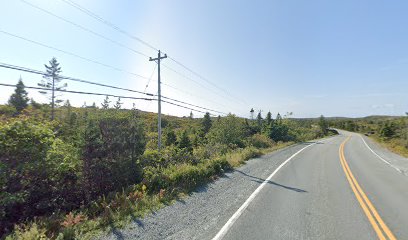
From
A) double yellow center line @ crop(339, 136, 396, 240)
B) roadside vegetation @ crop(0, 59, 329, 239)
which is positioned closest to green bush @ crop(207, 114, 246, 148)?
roadside vegetation @ crop(0, 59, 329, 239)

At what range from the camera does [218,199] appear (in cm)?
846

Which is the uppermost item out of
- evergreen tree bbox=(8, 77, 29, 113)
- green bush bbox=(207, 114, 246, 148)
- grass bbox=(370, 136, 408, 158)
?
evergreen tree bbox=(8, 77, 29, 113)

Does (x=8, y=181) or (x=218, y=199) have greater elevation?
(x=8, y=181)

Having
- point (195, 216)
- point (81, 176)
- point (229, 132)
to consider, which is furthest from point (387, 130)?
point (81, 176)

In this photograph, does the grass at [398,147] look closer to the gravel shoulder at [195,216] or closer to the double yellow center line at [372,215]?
the double yellow center line at [372,215]

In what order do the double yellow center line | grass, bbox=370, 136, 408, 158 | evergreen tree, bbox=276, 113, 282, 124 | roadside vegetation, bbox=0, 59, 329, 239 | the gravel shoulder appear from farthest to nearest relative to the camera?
evergreen tree, bbox=276, 113, 282, 124
grass, bbox=370, 136, 408, 158
roadside vegetation, bbox=0, 59, 329, 239
the gravel shoulder
the double yellow center line

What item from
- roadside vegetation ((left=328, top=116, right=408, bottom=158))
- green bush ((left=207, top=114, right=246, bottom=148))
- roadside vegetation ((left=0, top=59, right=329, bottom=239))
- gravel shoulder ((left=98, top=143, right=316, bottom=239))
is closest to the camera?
gravel shoulder ((left=98, top=143, right=316, bottom=239))

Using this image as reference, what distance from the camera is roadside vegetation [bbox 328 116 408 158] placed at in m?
36.7

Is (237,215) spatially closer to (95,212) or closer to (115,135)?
(95,212)

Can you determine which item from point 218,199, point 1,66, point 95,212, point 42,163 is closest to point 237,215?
point 218,199

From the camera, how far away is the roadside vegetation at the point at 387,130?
36.7 meters

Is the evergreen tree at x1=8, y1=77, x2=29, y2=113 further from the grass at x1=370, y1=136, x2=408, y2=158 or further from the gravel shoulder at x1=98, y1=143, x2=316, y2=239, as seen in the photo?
the grass at x1=370, y1=136, x2=408, y2=158

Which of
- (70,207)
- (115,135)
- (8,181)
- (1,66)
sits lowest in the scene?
(70,207)

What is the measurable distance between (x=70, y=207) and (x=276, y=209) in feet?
22.6
